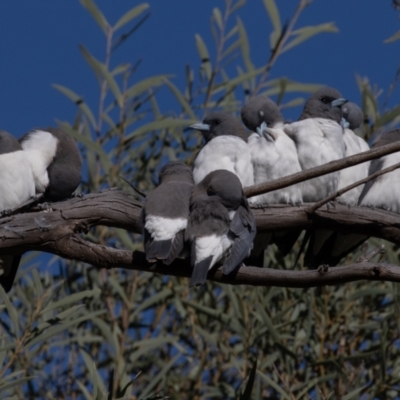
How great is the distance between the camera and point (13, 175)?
621cm

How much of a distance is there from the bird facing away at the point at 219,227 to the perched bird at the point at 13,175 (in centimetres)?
97

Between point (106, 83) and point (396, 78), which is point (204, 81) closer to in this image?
point (106, 83)

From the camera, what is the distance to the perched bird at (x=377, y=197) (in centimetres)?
658

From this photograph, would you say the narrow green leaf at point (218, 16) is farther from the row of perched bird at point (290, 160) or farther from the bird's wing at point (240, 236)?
the bird's wing at point (240, 236)

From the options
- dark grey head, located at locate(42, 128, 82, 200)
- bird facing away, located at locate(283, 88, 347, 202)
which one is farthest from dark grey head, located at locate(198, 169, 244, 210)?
dark grey head, located at locate(42, 128, 82, 200)

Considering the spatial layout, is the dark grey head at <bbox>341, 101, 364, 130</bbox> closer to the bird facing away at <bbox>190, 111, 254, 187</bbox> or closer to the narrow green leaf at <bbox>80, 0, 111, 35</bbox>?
the bird facing away at <bbox>190, 111, 254, 187</bbox>

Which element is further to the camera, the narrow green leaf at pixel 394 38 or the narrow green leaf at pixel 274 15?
the narrow green leaf at pixel 274 15

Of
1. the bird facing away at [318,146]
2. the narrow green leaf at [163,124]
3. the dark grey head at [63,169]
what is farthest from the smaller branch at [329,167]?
the narrow green leaf at [163,124]

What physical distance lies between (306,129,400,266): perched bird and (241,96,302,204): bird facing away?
32cm

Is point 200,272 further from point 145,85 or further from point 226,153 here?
point 145,85

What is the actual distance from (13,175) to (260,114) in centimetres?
133

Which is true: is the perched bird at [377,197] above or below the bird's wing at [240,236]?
below

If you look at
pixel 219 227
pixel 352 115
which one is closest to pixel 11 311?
pixel 219 227

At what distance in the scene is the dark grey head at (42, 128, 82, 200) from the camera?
21.9ft
